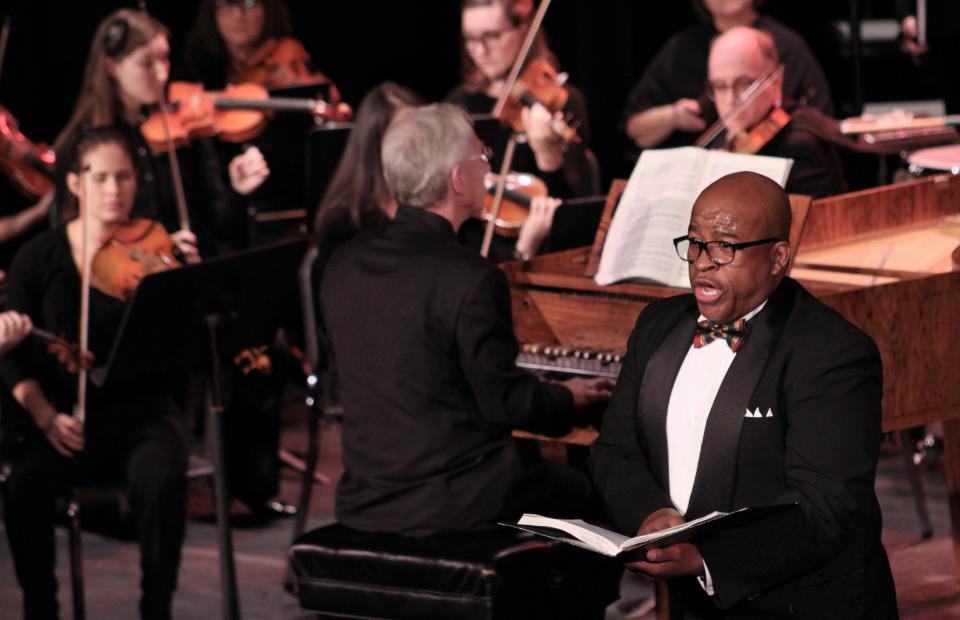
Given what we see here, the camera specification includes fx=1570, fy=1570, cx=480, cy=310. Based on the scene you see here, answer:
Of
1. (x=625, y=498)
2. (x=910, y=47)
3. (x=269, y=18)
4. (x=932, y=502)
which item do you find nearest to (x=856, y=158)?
(x=910, y=47)

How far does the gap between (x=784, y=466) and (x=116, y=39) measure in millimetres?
3378

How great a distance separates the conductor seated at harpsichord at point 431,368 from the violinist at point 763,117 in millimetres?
1328

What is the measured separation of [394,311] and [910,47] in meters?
3.51

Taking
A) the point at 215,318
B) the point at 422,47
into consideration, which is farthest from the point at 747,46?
the point at 422,47

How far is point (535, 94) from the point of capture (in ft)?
17.4

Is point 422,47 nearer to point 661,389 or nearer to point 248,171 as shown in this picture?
point 248,171

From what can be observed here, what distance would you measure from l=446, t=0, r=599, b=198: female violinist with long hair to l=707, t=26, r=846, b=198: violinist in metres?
0.64

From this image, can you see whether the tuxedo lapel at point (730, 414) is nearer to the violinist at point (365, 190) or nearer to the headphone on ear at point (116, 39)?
the violinist at point (365, 190)

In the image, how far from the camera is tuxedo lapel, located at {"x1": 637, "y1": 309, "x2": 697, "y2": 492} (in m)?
2.79

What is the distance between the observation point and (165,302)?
3863 millimetres

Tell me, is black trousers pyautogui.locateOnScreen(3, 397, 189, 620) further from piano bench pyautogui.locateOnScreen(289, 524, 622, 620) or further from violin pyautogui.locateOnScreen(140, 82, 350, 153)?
violin pyautogui.locateOnScreen(140, 82, 350, 153)

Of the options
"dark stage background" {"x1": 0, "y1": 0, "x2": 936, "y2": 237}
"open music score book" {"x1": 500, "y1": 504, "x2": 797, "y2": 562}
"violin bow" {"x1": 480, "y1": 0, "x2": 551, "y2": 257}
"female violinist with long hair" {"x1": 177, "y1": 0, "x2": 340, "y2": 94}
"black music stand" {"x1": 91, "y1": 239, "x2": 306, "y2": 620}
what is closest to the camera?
"open music score book" {"x1": 500, "y1": 504, "x2": 797, "y2": 562}

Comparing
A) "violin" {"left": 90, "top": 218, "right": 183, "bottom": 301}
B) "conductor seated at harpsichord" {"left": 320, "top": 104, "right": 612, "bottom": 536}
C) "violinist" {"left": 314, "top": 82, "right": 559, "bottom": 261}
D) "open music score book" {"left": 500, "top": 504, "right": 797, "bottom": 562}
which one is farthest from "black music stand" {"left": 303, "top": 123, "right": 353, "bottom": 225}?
"open music score book" {"left": 500, "top": 504, "right": 797, "bottom": 562}

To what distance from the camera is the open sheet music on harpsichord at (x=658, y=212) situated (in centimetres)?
375
